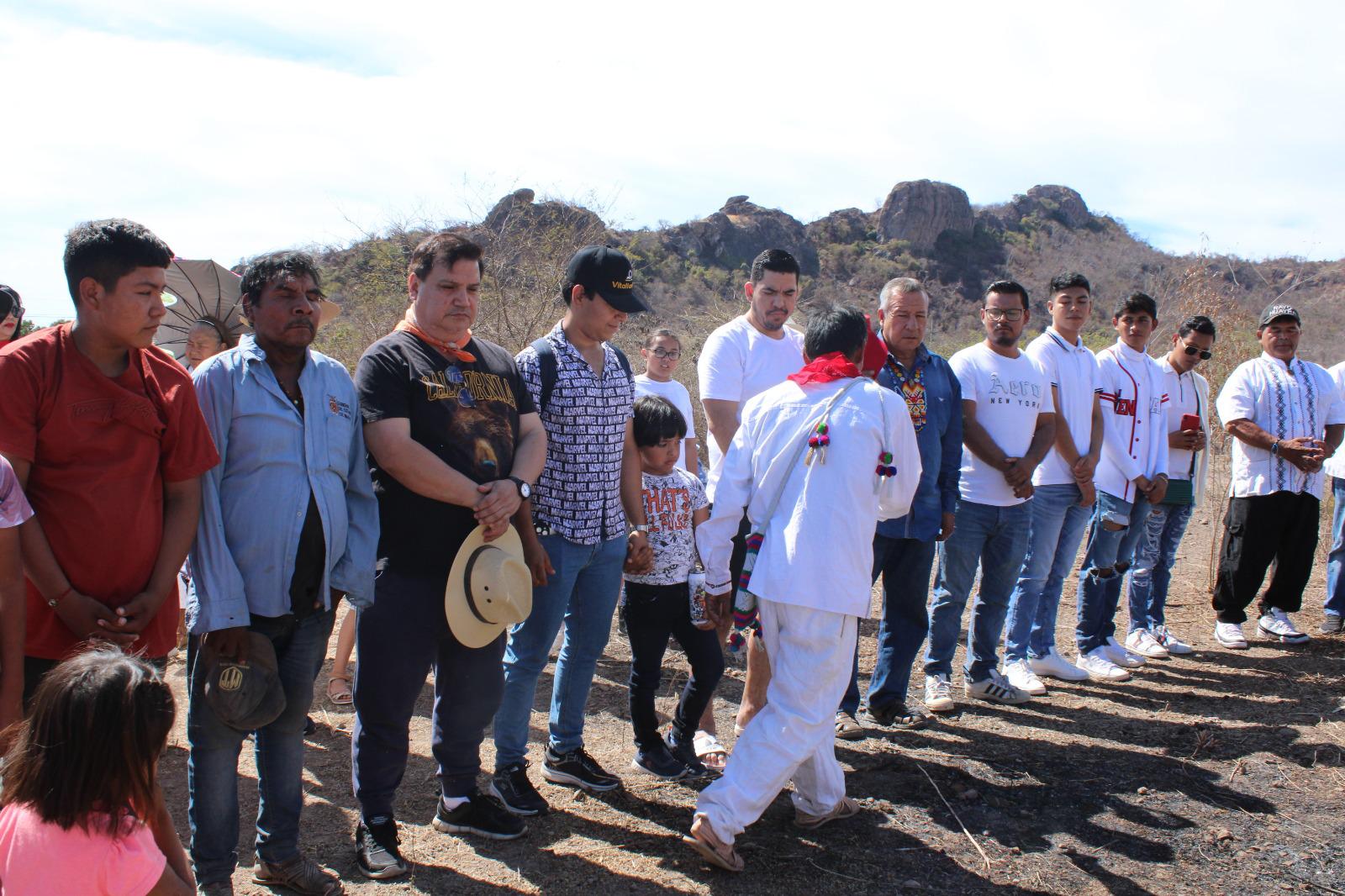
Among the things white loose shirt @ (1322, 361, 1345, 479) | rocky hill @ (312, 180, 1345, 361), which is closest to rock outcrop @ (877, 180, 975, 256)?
rocky hill @ (312, 180, 1345, 361)

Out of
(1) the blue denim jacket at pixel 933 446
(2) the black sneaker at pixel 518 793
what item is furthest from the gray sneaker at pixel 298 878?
(1) the blue denim jacket at pixel 933 446

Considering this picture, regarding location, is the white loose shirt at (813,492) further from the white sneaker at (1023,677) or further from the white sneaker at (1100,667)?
the white sneaker at (1100,667)

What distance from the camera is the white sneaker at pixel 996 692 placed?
17.8 feet

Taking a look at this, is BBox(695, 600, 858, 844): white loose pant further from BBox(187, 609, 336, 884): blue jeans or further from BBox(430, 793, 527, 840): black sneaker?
BBox(187, 609, 336, 884): blue jeans

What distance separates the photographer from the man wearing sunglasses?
655 cm

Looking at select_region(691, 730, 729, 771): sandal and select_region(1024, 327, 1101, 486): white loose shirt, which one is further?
select_region(1024, 327, 1101, 486): white loose shirt

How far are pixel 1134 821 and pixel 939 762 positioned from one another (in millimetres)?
843

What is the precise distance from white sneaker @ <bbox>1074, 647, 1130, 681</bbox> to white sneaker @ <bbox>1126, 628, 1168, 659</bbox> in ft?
1.69

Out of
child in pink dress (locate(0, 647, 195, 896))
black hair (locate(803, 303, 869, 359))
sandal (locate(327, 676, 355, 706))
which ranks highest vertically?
black hair (locate(803, 303, 869, 359))

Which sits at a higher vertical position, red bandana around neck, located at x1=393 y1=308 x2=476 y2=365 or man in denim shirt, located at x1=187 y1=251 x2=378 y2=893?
red bandana around neck, located at x1=393 y1=308 x2=476 y2=365

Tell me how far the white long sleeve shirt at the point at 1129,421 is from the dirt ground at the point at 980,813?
138 centimetres

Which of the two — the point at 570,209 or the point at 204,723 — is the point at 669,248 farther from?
the point at 204,723

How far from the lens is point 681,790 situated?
4117 millimetres

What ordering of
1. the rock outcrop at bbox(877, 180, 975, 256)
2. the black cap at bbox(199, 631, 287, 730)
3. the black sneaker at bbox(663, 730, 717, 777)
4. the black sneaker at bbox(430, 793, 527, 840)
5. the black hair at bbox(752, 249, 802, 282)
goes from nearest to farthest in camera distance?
the black cap at bbox(199, 631, 287, 730)
the black sneaker at bbox(430, 793, 527, 840)
the black sneaker at bbox(663, 730, 717, 777)
the black hair at bbox(752, 249, 802, 282)
the rock outcrop at bbox(877, 180, 975, 256)
